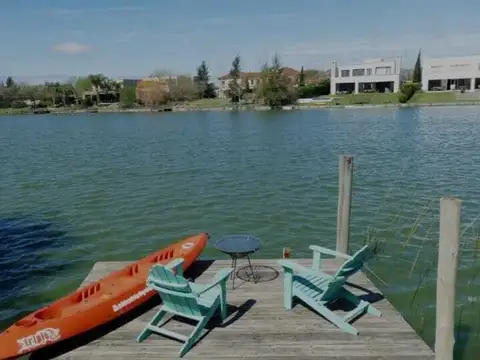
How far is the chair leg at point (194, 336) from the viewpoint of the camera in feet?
16.3

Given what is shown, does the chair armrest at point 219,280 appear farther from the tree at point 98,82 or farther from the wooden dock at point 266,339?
the tree at point 98,82

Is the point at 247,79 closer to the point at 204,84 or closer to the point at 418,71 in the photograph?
the point at 204,84

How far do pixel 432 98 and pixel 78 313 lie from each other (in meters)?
77.5

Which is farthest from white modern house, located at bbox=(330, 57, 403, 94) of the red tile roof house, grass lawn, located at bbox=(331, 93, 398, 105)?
grass lawn, located at bbox=(331, 93, 398, 105)

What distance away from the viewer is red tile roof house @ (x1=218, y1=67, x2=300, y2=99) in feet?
315

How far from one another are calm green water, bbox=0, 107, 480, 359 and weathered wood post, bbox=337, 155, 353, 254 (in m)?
1.62

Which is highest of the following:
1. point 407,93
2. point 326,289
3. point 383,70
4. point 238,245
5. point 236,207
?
point 383,70

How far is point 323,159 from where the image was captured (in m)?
22.6

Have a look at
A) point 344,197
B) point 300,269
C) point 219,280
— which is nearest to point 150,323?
point 219,280

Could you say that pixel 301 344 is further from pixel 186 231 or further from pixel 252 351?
pixel 186 231

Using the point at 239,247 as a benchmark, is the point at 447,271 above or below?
above

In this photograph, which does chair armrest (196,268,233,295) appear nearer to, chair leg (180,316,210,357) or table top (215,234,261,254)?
chair leg (180,316,210,357)

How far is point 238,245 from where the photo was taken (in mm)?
6582

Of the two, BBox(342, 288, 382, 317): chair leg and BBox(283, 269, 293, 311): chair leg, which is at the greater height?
BBox(283, 269, 293, 311): chair leg
